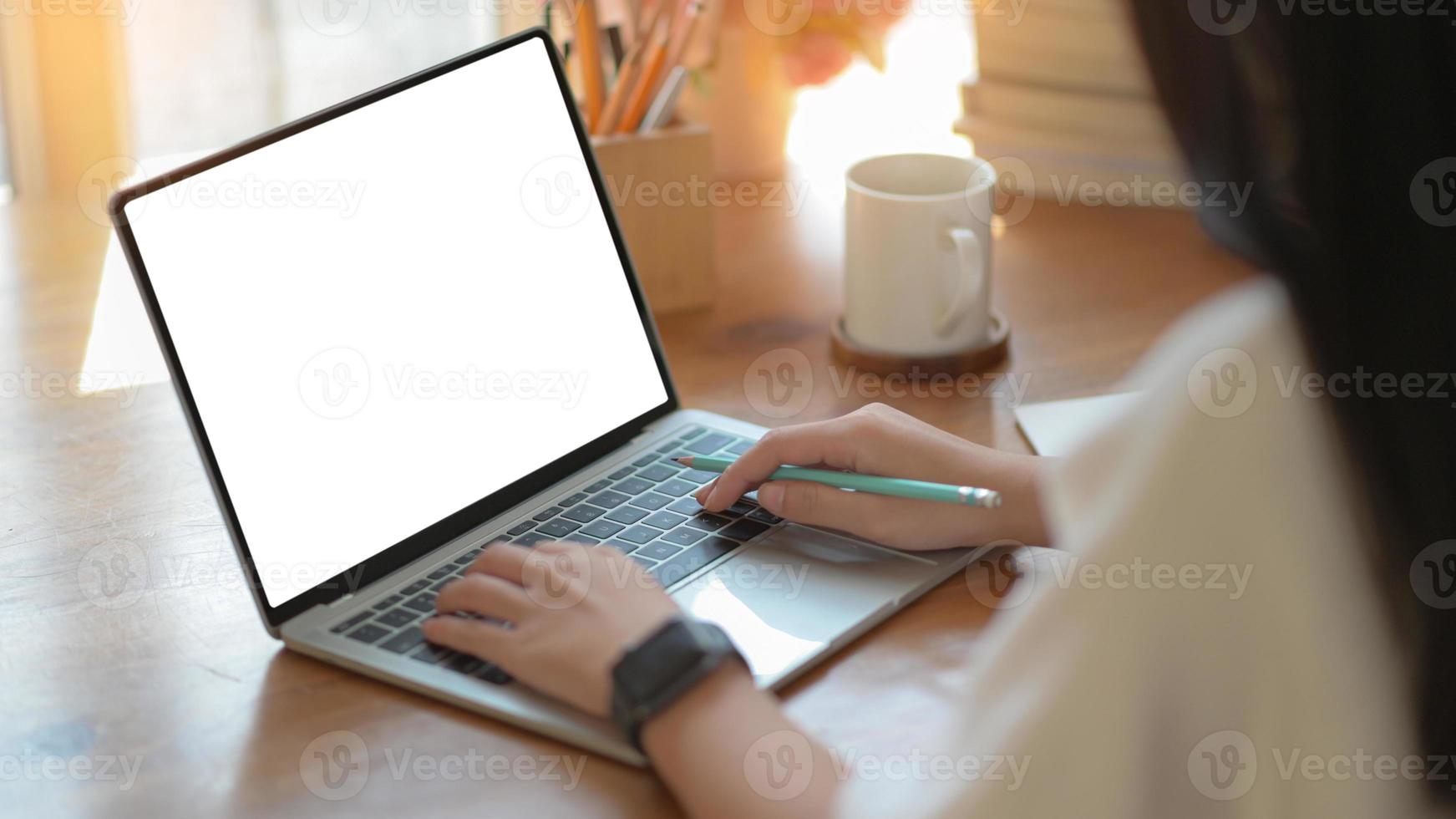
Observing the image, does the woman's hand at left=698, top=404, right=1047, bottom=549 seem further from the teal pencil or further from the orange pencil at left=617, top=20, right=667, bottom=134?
the orange pencil at left=617, top=20, right=667, bottom=134

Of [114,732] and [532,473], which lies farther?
[532,473]

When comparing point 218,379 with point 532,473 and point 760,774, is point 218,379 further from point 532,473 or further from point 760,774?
point 760,774

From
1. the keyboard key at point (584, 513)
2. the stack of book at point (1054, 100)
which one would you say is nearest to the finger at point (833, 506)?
the keyboard key at point (584, 513)

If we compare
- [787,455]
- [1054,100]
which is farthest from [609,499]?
[1054,100]

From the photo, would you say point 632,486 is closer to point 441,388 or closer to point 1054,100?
point 441,388

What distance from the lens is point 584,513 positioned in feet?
2.88

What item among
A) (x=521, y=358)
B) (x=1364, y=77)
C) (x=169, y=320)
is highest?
(x=1364, y=77)

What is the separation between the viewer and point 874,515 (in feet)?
2.75

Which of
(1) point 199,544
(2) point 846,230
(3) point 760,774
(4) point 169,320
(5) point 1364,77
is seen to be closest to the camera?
(5) point 1364,77

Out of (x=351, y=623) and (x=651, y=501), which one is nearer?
(x=351, y=623)

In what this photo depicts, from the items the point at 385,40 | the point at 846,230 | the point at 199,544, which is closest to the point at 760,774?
the point at 199,544

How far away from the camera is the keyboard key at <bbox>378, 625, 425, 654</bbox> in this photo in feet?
2.46

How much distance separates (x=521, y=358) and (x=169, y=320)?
0.80ft

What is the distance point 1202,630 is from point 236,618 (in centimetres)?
56
